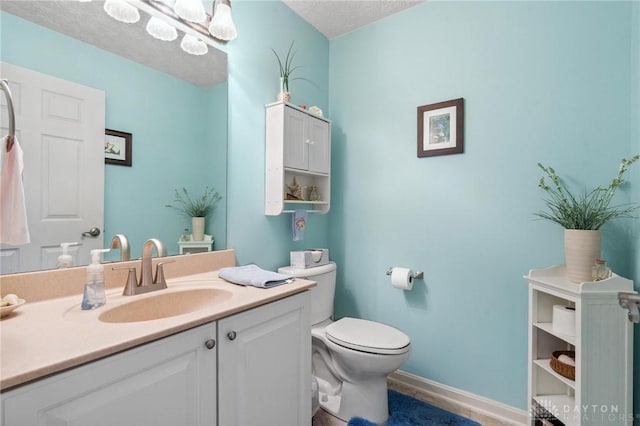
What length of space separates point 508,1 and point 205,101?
1.74 meters

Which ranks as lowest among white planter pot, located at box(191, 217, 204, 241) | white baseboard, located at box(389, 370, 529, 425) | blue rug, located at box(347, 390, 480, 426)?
blue rug, located at box(347, 390, 480, 426)

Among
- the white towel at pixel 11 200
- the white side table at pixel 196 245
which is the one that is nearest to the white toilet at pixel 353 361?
the white side table at pixel 196 245

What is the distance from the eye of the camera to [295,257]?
1.85m

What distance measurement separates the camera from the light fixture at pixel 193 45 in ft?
4.68

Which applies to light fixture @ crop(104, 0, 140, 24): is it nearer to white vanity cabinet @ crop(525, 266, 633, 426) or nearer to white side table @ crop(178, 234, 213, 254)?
white side table @ crop(178, 234, 213, 254)

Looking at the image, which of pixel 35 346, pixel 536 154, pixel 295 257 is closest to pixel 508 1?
pixel 536 154

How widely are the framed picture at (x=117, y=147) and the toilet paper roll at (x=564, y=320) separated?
6.34 feet

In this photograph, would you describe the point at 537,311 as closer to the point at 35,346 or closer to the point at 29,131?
the point at 35,346

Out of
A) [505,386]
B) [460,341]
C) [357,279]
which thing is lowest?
[505,386]

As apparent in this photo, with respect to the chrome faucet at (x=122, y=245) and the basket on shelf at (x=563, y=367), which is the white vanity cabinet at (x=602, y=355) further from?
the chrome faucet at (x=122, y=245)

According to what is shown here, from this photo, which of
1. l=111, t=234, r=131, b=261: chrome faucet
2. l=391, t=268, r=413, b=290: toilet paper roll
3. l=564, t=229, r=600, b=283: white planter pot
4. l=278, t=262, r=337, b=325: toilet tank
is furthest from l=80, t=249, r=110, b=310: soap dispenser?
l=564, t=229, r=600, b=283: white planter pot

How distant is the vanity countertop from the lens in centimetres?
59

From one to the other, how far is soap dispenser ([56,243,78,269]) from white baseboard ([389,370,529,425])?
6.23ft

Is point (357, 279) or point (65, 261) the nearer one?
point (65, 261)
